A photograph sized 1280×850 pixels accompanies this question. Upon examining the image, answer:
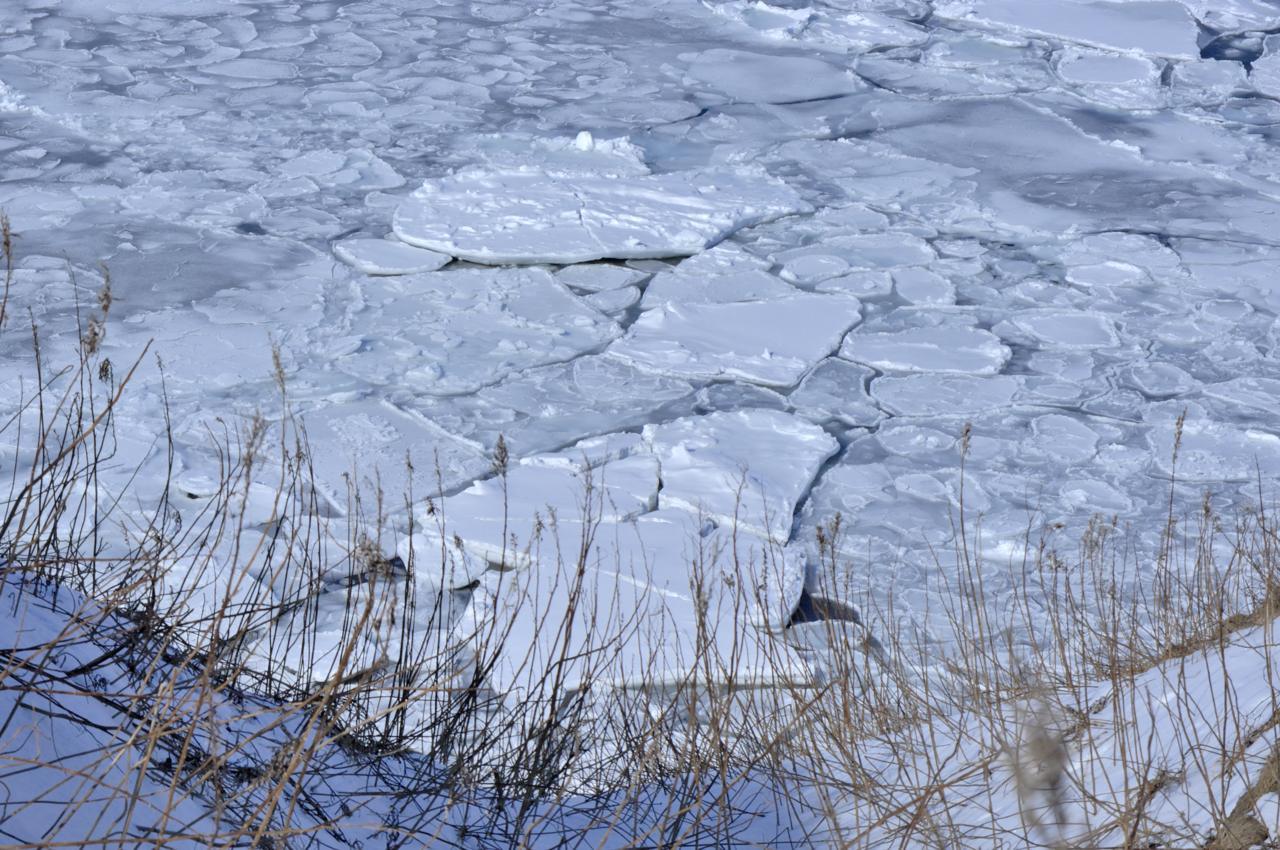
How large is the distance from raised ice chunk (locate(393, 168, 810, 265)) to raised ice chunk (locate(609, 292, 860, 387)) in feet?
1.67

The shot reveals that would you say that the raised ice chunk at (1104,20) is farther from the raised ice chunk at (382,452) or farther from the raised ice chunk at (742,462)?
the raised ice chunk at (382,452)

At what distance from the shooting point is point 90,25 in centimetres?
739

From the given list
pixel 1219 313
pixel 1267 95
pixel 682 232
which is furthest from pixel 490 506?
pixel 1267 95

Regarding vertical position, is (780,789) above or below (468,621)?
above

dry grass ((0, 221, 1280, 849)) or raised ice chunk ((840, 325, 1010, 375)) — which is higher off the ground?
dry grass ((0, 221, 1280, 849))

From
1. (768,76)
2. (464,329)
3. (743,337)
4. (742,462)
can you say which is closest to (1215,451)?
(742,462)

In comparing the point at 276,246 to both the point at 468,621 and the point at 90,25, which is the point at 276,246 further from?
the point at 90,25

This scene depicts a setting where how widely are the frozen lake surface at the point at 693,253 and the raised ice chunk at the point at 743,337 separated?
2 cm

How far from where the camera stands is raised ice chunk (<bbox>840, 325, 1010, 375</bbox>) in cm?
423

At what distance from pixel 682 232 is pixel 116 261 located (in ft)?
6.41

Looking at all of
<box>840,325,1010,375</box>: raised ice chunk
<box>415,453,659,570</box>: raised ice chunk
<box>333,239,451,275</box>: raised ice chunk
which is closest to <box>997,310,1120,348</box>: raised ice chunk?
<box>840,325,1010,375</box>: raised ice chunk

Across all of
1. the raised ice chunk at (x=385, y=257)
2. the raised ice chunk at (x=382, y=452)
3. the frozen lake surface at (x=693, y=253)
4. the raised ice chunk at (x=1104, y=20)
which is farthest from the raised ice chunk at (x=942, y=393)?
the raised ice chunk at (x=1104, y=20)

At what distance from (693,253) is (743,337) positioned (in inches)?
26.7

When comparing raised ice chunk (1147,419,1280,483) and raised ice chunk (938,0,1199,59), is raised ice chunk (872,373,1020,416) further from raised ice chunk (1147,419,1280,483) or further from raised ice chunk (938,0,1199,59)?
raised ice chunk (938,0,1199,59)
